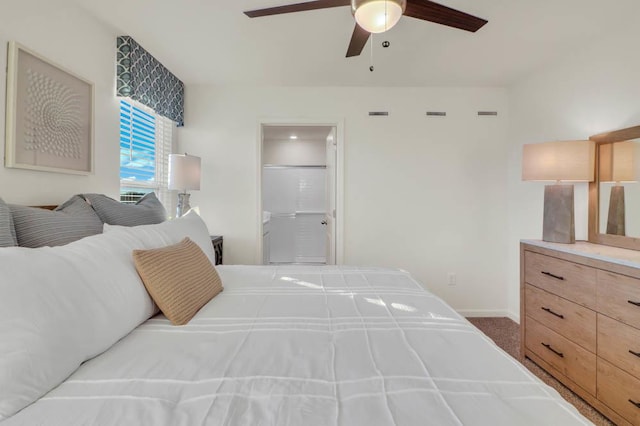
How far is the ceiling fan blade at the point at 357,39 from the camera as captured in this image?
5.24 ft

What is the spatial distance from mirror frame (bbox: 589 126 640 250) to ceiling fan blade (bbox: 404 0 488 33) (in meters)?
1.37

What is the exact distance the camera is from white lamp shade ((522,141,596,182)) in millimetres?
2012

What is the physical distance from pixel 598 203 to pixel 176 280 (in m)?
2.84

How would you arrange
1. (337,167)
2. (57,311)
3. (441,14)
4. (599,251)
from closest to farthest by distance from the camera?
1. (57,311)
2. (441,14)
3. (599,251)
4. (337,167)

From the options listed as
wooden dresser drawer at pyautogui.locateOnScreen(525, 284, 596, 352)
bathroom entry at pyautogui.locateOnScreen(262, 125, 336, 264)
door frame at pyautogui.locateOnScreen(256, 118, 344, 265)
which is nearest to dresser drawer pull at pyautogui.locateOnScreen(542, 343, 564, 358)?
wooden dresser drawer at pyautogui.locateOnScreen(525, 284, 596, 352)

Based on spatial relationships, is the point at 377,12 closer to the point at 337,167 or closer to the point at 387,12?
the point at 387,12

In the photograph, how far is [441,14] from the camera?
56.5 inches

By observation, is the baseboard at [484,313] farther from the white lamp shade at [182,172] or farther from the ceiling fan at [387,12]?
the white lamp shade at [182,172]

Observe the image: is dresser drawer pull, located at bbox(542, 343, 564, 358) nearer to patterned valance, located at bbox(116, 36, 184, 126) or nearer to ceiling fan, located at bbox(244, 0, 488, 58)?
ceiling fan, located at bbox(244, 0, 488, 58)

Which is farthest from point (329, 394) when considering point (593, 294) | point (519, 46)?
point (519, 46)

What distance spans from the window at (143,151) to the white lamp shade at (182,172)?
0.29m

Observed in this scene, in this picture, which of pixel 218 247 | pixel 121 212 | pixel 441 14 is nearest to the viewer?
pixel 441 14

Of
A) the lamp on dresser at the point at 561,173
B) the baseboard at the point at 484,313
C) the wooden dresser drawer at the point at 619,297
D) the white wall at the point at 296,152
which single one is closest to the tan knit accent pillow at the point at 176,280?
the wooden dresser drawer at the point at 619,297

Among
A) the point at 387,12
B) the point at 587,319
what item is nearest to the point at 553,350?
the point at 587,319
